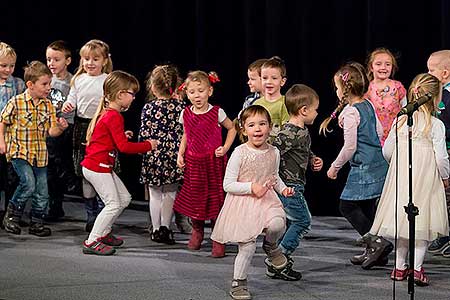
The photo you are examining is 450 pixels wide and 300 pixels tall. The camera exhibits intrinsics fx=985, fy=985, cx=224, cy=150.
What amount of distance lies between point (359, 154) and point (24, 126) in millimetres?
2083

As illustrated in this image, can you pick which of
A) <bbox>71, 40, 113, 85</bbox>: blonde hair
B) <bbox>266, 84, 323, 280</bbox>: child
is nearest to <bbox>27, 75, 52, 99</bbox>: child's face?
<bbox>71, 40, 113, 85</bbox>: blonde hair

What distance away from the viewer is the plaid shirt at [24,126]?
19.7ft

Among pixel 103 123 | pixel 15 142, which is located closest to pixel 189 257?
pixel 103 123

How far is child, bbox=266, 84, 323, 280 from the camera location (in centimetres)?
503

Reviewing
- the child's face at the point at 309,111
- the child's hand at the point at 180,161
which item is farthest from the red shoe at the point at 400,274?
the child's hand at the point at 180,161

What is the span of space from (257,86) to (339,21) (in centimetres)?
108

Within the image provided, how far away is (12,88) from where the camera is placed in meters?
6.41

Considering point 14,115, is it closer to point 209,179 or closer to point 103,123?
point 103,123

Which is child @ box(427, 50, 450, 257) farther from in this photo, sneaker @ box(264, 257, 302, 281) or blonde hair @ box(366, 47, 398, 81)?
sneaker @ box(264, 257, 302, 281)

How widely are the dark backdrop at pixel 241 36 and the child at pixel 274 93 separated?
1.12 m

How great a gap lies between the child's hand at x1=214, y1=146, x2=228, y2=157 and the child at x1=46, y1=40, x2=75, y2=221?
129cm

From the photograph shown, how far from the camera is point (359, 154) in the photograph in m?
5.33

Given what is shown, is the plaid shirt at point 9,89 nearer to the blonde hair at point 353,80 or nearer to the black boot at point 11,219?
the black boot at point 11,219

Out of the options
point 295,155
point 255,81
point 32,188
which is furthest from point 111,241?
point 295,155
